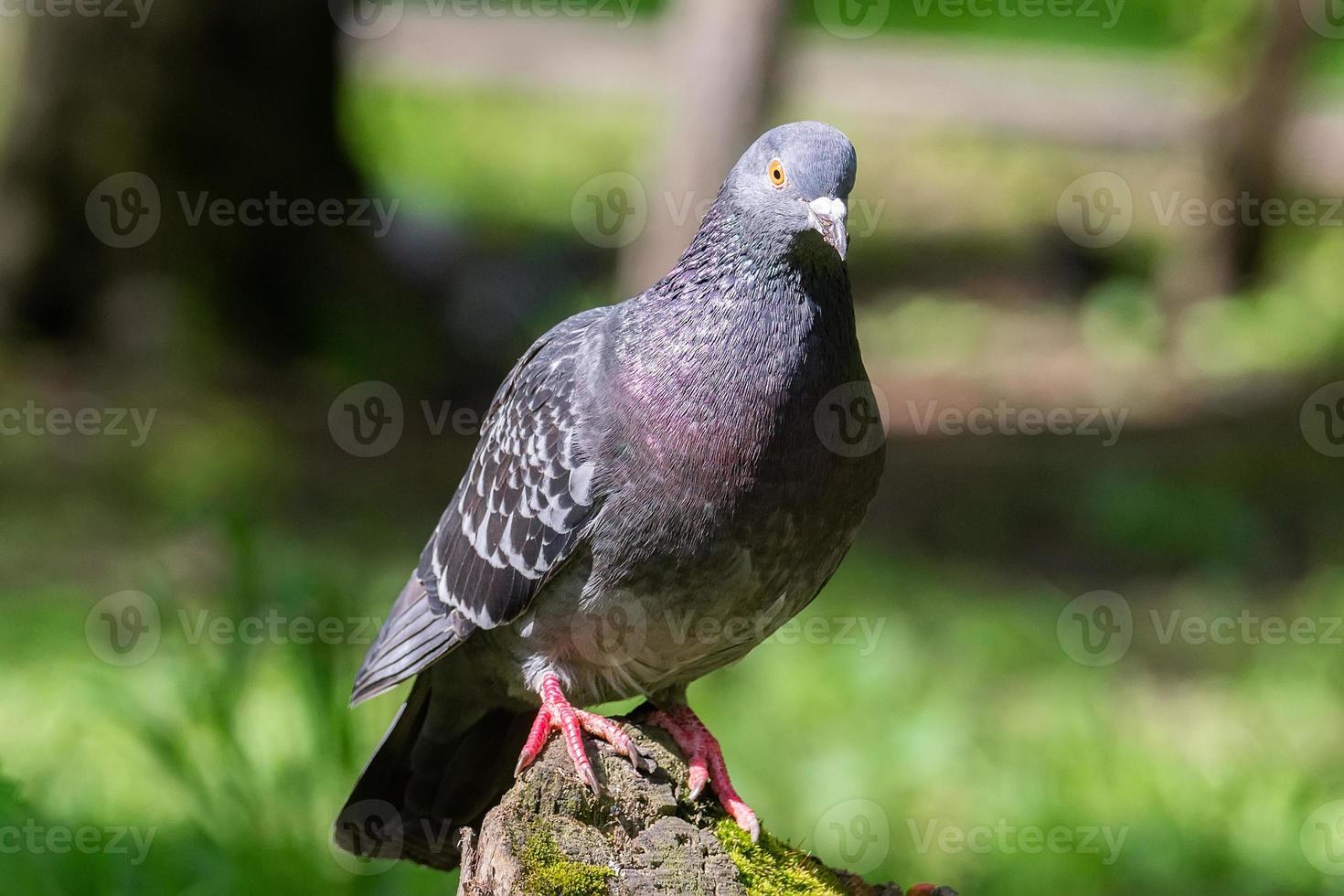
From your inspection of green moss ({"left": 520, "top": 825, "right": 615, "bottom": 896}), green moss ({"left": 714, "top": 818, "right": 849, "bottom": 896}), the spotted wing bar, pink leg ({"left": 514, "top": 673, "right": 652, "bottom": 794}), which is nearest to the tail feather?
the spotted wing bar

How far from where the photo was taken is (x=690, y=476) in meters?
3.13

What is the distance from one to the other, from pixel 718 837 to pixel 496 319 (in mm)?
7443

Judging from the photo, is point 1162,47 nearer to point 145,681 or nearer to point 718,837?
point 145,681

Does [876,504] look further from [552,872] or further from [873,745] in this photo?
[552,872]

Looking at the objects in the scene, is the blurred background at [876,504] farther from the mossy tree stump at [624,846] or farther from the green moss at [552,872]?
the green moss at [552,872]

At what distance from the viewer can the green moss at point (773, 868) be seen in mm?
3006

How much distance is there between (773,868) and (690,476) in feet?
2.84

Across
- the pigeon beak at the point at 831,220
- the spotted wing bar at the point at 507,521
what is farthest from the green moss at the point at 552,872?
the pigeon beak at the point at 831,220

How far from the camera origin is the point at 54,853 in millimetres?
4172

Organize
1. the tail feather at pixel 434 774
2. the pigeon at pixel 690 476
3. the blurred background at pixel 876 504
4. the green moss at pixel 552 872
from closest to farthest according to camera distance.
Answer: the green moss at pixel 552 872, the pigeon at pixel 690 476, the tail feather at pixel 434 774, the blurred background at pixel 876 504

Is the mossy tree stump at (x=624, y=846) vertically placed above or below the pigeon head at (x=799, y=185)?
below

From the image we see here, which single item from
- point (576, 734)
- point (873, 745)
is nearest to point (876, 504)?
point (873, 745)

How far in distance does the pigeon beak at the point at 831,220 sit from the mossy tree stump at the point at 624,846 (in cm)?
118

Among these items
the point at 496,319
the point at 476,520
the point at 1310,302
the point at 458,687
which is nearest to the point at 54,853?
the point at 458,687
